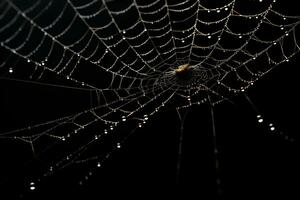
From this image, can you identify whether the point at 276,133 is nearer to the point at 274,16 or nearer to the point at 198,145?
the point at 198,145

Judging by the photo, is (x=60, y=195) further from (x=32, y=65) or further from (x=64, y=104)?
(x=32, y=65)

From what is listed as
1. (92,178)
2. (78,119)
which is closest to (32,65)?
(78,119)

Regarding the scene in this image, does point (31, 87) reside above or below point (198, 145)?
above

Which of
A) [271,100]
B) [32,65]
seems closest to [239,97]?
[271,100]

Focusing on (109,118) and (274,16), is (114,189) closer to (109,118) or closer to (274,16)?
(109,118)

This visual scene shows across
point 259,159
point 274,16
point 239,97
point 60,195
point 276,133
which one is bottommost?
point 60,195

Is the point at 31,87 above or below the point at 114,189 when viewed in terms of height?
above

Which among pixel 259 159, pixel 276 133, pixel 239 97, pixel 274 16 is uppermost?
pixel 274 16

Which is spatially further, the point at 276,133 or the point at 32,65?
the point at 276,133

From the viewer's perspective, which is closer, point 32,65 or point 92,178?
point 32,65
